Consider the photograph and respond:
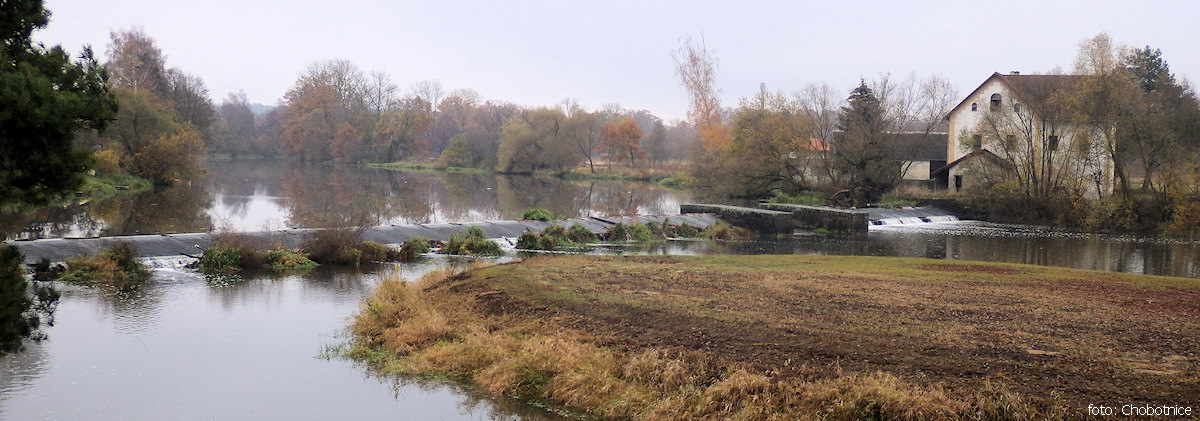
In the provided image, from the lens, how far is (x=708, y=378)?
28.8 feet

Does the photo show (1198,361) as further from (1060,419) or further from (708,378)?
(708,378)

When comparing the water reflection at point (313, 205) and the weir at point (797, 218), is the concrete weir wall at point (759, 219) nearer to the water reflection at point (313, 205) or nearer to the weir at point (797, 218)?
the weir at point (797, 218)

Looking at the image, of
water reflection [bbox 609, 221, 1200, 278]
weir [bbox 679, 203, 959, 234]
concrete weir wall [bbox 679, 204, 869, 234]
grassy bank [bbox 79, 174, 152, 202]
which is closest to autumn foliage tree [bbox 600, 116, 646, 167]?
grassy bank [bbox 79, 174, 152, 202]

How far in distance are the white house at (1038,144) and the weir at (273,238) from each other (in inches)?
792

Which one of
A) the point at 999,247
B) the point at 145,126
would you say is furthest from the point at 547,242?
the point at 145,126

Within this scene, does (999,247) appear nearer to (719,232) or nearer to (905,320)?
(719,232)

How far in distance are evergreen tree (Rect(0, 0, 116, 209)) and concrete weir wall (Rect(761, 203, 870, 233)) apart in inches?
1118

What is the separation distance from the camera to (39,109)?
6.14m

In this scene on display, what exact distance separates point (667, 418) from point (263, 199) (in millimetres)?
38524

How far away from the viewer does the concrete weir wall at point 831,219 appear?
3177cm

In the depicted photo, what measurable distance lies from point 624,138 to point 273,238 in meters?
64.9

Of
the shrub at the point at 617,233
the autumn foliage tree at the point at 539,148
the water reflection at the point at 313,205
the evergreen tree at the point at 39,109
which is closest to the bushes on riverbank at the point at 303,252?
the water reflection at the point at 313,205

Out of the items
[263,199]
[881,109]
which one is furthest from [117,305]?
[881,109]

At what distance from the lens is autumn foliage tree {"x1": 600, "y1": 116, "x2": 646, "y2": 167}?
3319 inches
